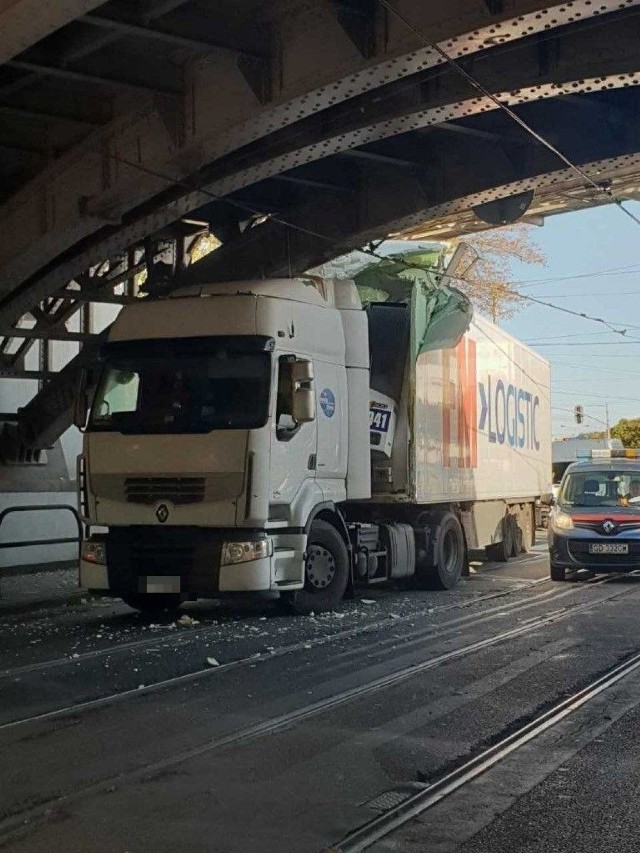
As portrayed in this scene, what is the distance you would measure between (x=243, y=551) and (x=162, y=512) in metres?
1.00

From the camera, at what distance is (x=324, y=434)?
1250cm

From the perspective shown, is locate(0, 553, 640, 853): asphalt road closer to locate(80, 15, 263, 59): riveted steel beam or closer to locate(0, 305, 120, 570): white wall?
locate(80, 15, 263, 59): riveted steel beam

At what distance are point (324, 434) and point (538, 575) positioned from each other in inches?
267

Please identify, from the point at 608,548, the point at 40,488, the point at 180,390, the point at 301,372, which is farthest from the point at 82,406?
the point at 608,548

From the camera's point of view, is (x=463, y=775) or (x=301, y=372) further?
(x=301, y=372)

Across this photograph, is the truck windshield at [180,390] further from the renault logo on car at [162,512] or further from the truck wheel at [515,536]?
the truck wheel at [515,536]

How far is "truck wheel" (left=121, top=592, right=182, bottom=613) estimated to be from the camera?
12.4 metres

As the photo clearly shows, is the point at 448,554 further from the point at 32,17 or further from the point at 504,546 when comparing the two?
the point at 32,17

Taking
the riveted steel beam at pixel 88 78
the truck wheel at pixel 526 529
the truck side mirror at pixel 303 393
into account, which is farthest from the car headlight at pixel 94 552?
the truck wheel at pixel 526 529

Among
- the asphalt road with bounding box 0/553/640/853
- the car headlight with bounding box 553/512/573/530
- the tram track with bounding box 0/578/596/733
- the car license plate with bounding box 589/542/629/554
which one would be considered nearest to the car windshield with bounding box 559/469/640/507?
the car headlight with bounding box 553/512/573/530

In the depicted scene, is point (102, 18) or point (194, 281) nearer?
Answer: point (102, 18)

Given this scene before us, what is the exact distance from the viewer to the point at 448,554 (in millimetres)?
16016

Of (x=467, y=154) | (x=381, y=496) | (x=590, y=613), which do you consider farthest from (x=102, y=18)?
(x=590, y=613)

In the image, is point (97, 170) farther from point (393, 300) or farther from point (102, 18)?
point (393, 300)
